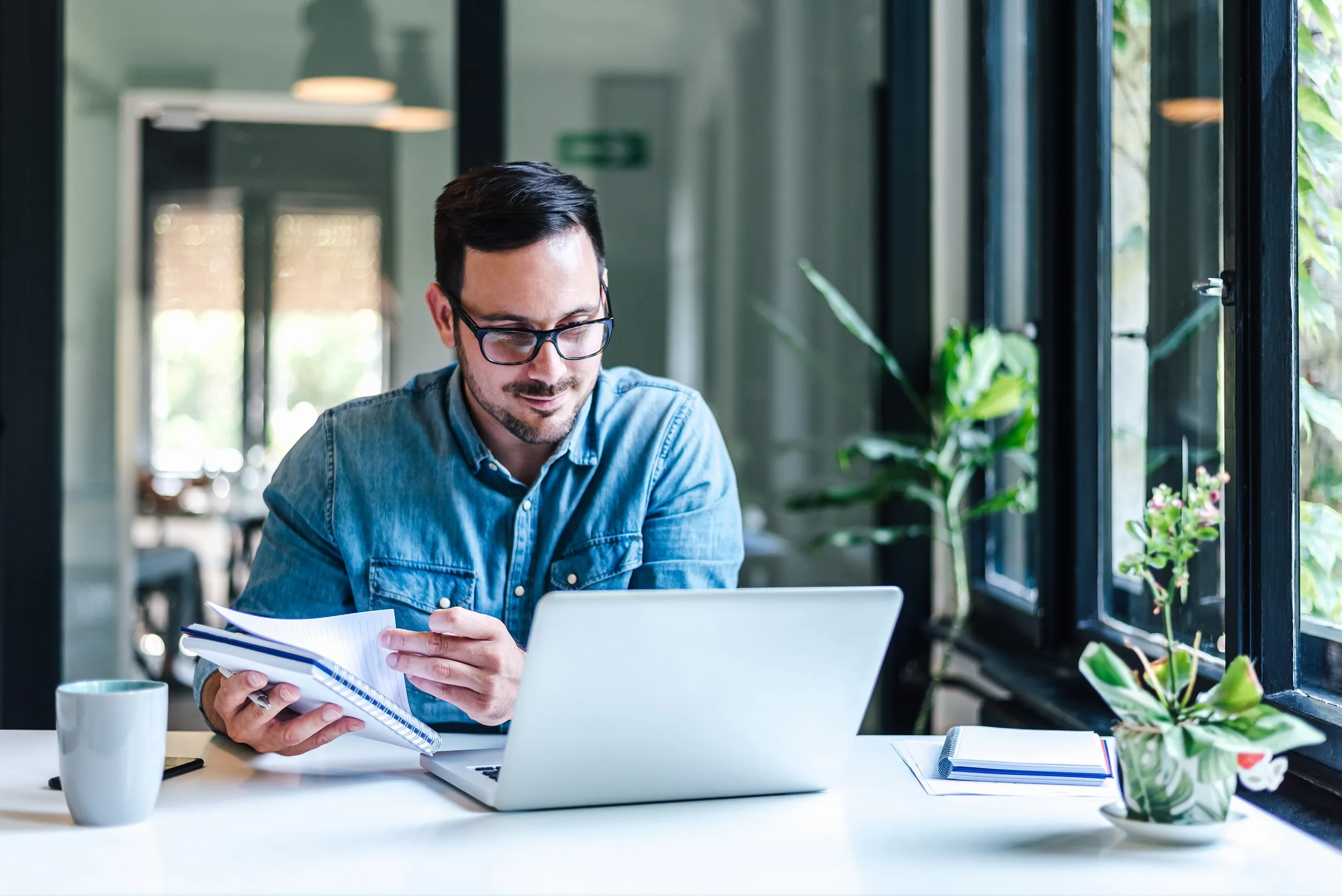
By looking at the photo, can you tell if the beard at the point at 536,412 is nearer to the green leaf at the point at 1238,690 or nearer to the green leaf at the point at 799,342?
the green leaf at the point at 1238,690

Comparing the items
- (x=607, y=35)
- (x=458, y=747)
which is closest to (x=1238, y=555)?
(x=458, y=747)

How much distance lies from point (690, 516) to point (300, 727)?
2.26 ft

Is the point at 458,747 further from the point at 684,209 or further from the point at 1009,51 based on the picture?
the point at 1009,51

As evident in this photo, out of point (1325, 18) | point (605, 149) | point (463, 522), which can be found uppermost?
point (605, 149)

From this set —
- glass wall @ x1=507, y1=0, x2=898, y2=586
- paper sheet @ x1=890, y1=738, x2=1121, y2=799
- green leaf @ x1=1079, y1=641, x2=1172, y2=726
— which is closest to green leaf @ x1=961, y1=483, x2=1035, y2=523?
glass wall @ x1=507, y1=0, x2=898, y2=586

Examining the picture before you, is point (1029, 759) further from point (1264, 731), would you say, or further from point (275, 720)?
point (275, 720)

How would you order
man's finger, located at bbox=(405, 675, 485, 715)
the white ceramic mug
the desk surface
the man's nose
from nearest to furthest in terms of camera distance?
the desk surface
the white ceramic mug
man's finger, located at bbox=(405, 675, 485, 715)
the man's nose

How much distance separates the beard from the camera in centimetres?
168

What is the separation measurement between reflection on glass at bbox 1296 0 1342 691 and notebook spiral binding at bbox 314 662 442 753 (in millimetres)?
1102

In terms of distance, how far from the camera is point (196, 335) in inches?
120

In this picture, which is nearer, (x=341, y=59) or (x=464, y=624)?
(x=464, y=624)

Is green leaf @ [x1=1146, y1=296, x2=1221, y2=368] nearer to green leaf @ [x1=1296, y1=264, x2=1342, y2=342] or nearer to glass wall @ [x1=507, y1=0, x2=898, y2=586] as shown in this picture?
green leaf @ [x1=1296, y1=264, x2=1342, y2=342]

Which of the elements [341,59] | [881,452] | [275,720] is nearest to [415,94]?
[341,59]

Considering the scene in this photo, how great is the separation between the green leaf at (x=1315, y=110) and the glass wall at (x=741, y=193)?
1.59 metres
